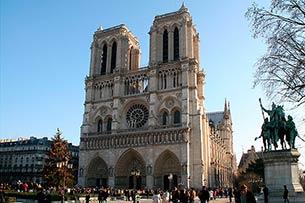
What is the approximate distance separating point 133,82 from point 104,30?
502 inches

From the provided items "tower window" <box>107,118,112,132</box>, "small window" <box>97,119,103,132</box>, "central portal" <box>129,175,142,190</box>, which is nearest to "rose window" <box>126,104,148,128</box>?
"tower window" <box>107,118,112,132</box>

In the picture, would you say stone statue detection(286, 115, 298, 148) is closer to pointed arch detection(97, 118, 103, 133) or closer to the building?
pointed arch detection(97, 118, 103, 133)

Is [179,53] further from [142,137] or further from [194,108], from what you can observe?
[142,137]

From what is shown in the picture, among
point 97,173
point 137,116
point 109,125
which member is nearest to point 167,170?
point 137,116

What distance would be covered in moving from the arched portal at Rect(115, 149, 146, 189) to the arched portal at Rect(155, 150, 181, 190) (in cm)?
245

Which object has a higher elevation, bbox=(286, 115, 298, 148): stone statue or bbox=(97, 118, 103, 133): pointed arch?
bbox=(97, 118, 103, 133): pointed arch

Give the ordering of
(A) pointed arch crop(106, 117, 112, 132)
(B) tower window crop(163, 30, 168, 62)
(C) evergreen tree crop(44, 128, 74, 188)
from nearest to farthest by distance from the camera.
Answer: (C) evergreen tree crop(44, 128, 74, 188) < (B) tower window crop(163, 30, 168, 62) < (A) pointed arch crop(106, 117, 112, 132)

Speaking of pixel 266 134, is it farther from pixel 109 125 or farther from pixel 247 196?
pixel 109 125

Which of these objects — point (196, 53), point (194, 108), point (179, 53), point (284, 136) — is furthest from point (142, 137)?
point (284, 136)

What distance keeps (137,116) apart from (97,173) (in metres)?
10.9

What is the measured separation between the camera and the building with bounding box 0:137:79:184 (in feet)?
208

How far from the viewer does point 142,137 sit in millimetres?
46219

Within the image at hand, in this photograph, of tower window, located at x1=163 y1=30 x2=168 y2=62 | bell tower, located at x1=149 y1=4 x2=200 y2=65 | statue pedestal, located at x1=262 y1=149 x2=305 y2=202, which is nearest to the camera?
statue pedestal, located at x1=262 y1=149 x2=305 y2=202

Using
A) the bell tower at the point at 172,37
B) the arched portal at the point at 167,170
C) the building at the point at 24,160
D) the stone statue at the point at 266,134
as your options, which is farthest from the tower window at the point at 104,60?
the stone statue at the point at 266,134
